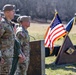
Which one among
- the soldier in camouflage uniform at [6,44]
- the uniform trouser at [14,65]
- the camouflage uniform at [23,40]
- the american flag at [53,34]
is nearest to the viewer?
the soldier in camouflage uniform at [6,44]

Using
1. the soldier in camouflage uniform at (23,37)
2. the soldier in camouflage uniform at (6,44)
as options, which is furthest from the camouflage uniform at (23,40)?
the soldier in camouflage uniform at (6,44)

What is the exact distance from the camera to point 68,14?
33.1 metres

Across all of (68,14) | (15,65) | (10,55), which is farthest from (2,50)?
(68,14)

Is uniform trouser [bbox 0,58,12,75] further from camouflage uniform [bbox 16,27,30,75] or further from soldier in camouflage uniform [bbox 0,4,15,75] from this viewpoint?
camouflage uniform [bbox 16,27,30,75]

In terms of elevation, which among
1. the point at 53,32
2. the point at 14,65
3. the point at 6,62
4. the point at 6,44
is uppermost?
the point at 6,44

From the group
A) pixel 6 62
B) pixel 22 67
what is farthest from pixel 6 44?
pixel 22 67

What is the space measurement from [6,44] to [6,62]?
28cm

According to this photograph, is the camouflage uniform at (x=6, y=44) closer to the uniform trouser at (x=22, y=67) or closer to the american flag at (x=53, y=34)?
the uniform trouser at (x=22, y=67)

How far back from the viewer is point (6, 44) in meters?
5.11

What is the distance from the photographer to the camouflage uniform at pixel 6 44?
5.08m

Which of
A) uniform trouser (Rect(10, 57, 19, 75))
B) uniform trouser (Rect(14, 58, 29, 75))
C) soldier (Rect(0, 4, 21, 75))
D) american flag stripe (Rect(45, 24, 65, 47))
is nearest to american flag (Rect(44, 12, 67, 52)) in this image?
american flag stripe (Rect(45, 24, 65, 47))

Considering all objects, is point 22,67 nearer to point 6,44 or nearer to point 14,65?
point 14,65

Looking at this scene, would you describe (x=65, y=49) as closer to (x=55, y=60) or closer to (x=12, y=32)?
(x=55, y=60)

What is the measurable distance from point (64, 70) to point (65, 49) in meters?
0.91
